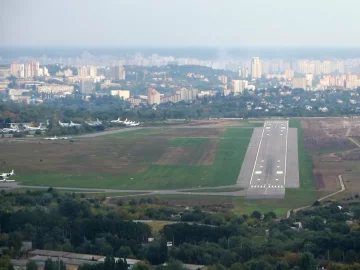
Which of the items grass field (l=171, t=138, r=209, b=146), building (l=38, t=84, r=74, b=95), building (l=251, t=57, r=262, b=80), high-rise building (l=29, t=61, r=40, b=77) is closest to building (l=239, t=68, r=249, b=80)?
building (l=251, t=57, r=262, b=80)

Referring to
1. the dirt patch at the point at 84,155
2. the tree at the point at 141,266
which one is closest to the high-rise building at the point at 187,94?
the dirt patch at the point at 84,155

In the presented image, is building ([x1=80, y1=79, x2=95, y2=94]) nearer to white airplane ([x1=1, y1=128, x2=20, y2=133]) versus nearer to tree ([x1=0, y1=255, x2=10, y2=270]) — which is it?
white airplane ([x1=1, y1=128, x2=20, y2=133])

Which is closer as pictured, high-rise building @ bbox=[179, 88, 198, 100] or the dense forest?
the dense forest

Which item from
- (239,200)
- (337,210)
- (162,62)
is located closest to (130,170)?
(239,200)

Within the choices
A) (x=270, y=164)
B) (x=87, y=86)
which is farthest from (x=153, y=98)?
(x=270, y=164)

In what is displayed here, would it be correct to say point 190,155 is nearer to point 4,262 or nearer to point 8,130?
point 8,130
